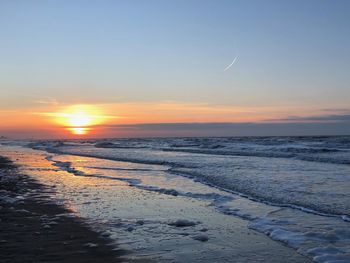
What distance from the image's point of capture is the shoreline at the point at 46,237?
5.83 meters

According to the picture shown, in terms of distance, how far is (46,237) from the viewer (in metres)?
6.85

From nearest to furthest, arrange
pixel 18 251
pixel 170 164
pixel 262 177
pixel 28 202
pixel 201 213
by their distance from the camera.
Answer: pixel 18 251
pixel 201 213
pixel 28 202
pixel 262 177
pixel 170 164

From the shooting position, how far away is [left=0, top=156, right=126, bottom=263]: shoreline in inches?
230

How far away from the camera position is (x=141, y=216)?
29.2 feet

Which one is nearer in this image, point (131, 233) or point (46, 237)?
point (46, 237)

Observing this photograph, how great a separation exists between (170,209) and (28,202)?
3.74 metres

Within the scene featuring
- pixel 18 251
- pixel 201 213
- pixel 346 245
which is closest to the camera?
pixel 18 251

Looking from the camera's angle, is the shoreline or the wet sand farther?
the wet sand

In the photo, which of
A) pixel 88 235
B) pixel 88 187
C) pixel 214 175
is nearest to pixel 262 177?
pixel 214 175

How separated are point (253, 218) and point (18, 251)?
4975mm

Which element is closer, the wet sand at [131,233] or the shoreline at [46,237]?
the shoreline at [46,237]

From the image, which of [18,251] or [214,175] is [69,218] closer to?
[18,251]

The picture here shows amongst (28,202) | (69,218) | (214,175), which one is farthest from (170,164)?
(69,218)

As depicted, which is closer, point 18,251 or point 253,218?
point 18,251
